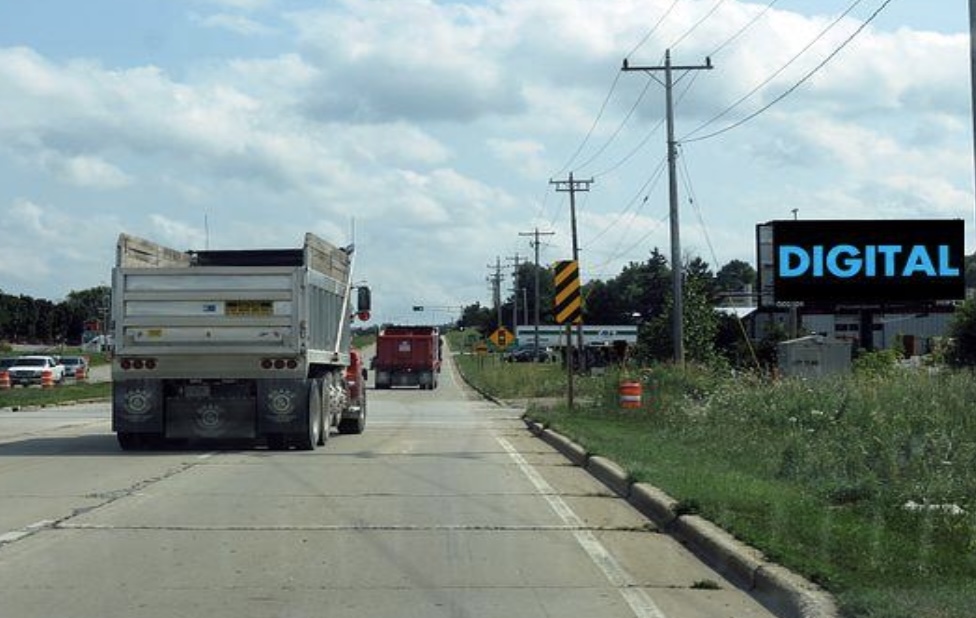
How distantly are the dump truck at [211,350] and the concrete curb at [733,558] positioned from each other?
6.31 meters

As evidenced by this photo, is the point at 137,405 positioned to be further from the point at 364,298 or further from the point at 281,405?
the point at 364,298

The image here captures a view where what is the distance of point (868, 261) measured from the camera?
37906 millimetres

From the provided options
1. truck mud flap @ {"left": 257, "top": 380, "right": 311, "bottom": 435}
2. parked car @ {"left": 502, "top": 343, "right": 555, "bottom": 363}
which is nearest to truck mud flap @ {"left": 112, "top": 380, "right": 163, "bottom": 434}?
truck mud flap @ {"left": 257, "top": 380, "right": 311, "bottom": 435}

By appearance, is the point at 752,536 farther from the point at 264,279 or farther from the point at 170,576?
the point at 264,279

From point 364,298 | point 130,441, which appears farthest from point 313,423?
point 364,298

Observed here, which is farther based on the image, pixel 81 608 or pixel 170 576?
pixel 170 576

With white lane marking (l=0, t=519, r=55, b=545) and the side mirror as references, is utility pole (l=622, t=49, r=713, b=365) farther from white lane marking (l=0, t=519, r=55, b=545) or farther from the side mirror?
white lane marking (l=0, t=519, r=55, b=545)

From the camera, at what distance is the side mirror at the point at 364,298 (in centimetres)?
2392

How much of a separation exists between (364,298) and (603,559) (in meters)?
15.0

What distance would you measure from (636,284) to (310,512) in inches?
6923

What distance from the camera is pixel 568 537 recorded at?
1066 cm

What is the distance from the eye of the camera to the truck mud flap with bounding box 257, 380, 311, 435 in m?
18.9

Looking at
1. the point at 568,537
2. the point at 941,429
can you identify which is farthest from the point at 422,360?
the point at 568,537

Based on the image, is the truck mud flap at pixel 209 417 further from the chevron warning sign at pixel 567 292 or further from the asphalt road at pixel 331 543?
the chevron warning sign at pixel 567 292
